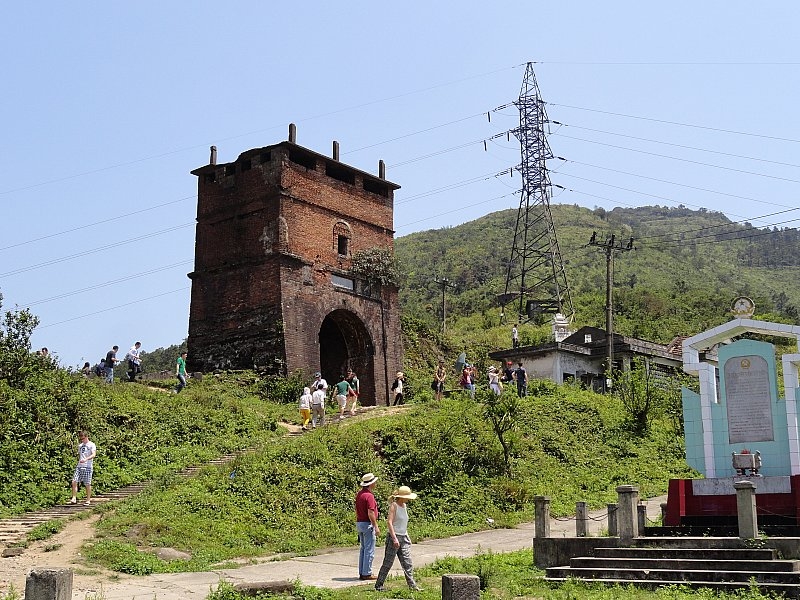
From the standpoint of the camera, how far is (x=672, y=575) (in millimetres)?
11047

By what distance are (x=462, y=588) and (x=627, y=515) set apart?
4806 millimetres

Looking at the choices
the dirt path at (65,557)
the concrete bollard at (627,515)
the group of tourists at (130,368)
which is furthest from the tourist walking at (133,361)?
the concrete bollard at (627,515)

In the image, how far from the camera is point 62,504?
16.6 m

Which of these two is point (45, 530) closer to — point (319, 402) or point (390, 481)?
point (390, 481)

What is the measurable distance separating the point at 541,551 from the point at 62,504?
29.6 ft

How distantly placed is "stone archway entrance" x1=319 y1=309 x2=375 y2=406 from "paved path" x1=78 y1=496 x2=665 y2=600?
14529mm

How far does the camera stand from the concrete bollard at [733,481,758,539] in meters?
11.3

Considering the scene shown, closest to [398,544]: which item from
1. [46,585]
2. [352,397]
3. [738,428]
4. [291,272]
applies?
[46,585]

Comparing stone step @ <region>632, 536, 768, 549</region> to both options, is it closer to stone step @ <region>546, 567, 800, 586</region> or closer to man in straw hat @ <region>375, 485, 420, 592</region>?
stone step @ <region>546, 567, 800, 586</region>

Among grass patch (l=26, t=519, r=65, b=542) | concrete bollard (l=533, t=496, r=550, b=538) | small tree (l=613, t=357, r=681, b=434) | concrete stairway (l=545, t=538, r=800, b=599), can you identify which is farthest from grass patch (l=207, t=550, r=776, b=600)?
small tree (l=613, t=357, r=681, b=434)

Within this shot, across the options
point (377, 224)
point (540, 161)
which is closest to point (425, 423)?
point (377, 224)

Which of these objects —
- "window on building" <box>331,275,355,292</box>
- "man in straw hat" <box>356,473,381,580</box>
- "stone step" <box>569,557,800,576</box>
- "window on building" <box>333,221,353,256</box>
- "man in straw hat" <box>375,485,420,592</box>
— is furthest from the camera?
"window on building" <box>333,221,353,256</box>

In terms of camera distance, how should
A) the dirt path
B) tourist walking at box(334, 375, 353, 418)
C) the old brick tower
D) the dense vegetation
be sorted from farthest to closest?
the old brick tower → tourist walking at box(334, 375, 353, 418) → the dense vegetation → the dirt path

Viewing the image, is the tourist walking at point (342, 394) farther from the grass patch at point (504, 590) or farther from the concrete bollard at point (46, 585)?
the concrete bollard at point (46, 585)
